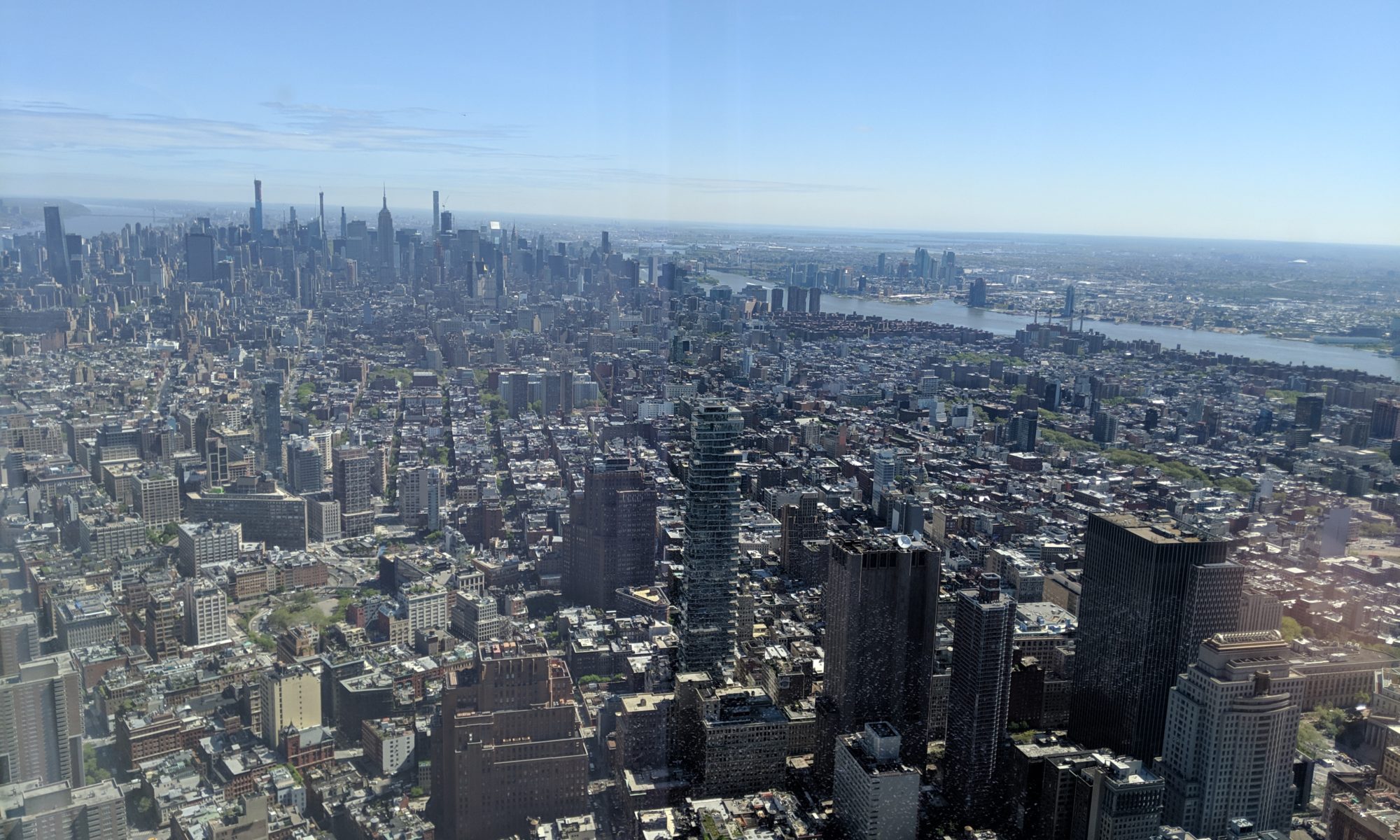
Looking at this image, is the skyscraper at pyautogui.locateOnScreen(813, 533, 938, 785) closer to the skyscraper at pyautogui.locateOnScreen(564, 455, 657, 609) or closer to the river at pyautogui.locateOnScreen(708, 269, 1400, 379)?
the skyscraper at pyautogui.locateOnScreen(564, 455, 657, 609)

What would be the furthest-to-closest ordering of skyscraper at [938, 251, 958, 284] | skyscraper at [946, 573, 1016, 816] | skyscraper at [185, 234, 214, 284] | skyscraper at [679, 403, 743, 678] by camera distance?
skyscraper at [938, 251, 958, 284]
skyscraper at [185, 234, 214, 284]
skyscraper at [679, 403, 743, 678]
skyscraper at [946, 573, 1016, 816]

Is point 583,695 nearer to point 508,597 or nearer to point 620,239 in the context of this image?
point 508,597

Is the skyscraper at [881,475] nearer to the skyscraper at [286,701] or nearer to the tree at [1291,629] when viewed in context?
the tree at [1291,629]

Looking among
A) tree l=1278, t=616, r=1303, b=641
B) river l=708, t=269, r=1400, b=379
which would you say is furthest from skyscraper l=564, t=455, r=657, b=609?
tree l=1278, t=616, r=1303, b=641

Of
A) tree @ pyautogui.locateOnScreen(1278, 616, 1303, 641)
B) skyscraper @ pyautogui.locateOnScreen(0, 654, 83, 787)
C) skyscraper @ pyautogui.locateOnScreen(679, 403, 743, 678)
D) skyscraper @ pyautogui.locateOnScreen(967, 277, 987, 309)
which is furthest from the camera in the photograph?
skyscraper @ pyautogui.locateOnScreen(967, 277, 987, 309)

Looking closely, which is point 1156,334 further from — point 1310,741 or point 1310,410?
point 1310,741

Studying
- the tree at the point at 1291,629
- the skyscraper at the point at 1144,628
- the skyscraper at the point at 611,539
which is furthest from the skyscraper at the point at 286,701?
the tree at the point at 1291,629
